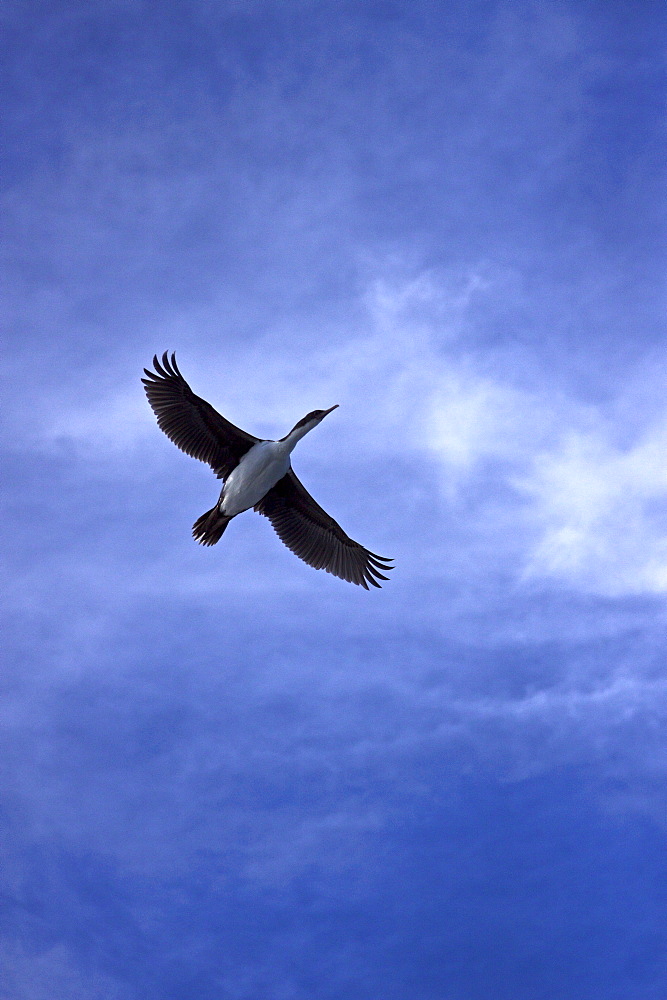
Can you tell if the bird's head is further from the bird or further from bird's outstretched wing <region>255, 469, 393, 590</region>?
bird's outstretched wing <region>255, 469, 393, 590</region>

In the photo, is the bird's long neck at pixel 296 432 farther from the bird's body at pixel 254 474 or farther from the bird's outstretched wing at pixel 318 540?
the bird's outstretched wing at pixel 318 540

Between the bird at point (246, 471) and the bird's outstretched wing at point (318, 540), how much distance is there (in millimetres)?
23

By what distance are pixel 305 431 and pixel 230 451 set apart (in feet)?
5.87

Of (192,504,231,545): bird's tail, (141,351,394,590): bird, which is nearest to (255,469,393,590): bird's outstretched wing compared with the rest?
(141,351,394,590): bird

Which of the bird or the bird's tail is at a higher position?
the bird

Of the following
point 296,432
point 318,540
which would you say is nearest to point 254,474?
point 296,432

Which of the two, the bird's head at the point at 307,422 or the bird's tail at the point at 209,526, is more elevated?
the bird's head at the point at 307,422

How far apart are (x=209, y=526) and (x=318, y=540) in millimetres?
3030

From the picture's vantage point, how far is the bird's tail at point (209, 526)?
21.4m

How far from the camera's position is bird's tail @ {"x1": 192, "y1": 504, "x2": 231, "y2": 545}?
2136cm

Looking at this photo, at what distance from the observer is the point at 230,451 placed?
866 inches

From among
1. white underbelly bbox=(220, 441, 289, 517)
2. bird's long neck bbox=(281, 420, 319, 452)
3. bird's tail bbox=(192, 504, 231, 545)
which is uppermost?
bird's long neck bbox=(281, 420, 319, 452)

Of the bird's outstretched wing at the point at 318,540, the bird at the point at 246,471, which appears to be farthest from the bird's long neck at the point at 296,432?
the bird's outstretched wing at the point at 318,540

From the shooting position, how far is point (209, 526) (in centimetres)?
2139
